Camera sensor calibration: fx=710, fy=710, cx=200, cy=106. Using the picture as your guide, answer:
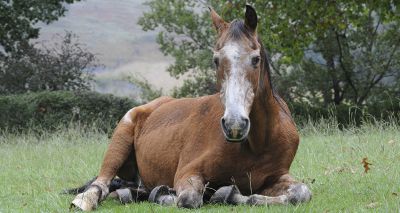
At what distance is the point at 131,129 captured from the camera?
842 centimetres

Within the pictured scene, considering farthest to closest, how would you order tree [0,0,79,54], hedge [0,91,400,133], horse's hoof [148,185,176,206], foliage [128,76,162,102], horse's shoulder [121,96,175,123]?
1. foliage [128,76,162,102]
2. tree [0,0,79,54]
3. hedge [0,91,400,133]
4. horse's shoulder [121,96,175,123]
5. horse's hoof [148,185,176,206]

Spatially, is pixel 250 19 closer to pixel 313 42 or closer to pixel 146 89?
pixel 313 42

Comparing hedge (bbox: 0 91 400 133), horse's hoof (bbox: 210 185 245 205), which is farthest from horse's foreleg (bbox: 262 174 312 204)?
hedge (bbox: 0 91 400 133)

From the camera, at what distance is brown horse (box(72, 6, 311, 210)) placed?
594 cm

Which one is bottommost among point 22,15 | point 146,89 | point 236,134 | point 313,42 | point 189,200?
point 146,89

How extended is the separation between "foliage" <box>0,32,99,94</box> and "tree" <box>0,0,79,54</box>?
485 millimetres

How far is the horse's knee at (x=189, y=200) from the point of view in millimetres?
6273

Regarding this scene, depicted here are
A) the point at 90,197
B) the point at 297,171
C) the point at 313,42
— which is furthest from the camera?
the point at 313,42

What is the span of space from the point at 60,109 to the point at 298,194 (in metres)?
12.6

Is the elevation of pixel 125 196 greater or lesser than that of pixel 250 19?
lesser

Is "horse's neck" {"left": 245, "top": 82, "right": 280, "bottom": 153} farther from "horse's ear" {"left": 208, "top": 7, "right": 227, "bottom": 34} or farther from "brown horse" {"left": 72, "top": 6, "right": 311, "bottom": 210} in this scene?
"horse's ear" {"left": 208, "top": 7, "right": 227, "bottom": 34}

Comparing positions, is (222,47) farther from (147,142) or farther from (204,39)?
(204,39)

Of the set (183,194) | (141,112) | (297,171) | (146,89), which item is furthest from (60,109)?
(146,89)

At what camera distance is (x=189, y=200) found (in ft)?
20.6
